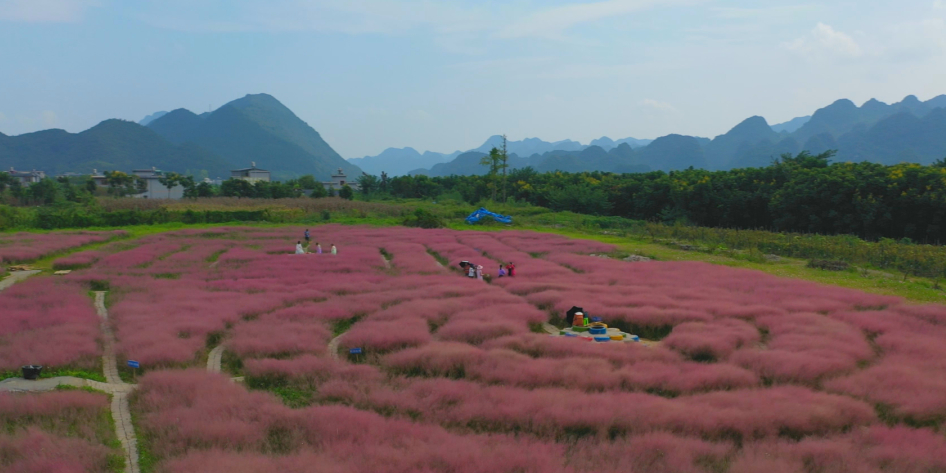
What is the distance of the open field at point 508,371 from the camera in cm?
723

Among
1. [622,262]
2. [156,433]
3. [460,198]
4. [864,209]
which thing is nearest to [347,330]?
[156,433]

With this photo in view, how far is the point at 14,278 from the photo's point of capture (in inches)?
861

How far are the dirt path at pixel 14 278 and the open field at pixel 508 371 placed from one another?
2189 mm

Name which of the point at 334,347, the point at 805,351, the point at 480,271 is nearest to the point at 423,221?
the point at 480,271

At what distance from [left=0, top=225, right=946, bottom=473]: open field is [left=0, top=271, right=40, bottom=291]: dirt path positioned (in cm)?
219

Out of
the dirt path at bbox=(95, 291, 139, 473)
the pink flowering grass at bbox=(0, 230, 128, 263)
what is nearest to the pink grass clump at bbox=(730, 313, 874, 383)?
the dirt path at bbox=(95, 291, 139, 473)

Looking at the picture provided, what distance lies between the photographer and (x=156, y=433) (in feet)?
25.9

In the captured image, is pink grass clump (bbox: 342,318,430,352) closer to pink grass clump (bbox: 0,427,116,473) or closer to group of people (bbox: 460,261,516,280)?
pink grass clump (bbox: 0,427,116,473)

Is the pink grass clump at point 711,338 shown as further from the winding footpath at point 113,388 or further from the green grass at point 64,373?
the green grass at point 64,373

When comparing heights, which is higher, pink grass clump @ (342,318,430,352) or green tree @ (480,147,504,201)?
green tree @ (480,147,504,201)

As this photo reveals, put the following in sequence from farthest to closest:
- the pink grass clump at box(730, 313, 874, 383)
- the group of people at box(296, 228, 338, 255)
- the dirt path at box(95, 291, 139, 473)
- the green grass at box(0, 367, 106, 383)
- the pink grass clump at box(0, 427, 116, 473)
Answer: the group of people at box(296, 228, 338, 255) → the pink grass clump at box(730, 313, 874, 383) → the green grass at box(0, 367, 106, 383) → the dirt path at box(95, 291, 139, 473) → the pink grass clump at box(0, 427, 116, 473)

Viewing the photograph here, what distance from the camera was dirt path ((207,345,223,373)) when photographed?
11.3 meters

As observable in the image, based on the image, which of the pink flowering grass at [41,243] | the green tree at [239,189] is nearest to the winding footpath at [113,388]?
the pink flowering grass at [41,243]

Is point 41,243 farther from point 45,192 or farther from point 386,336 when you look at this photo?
point 45,192
